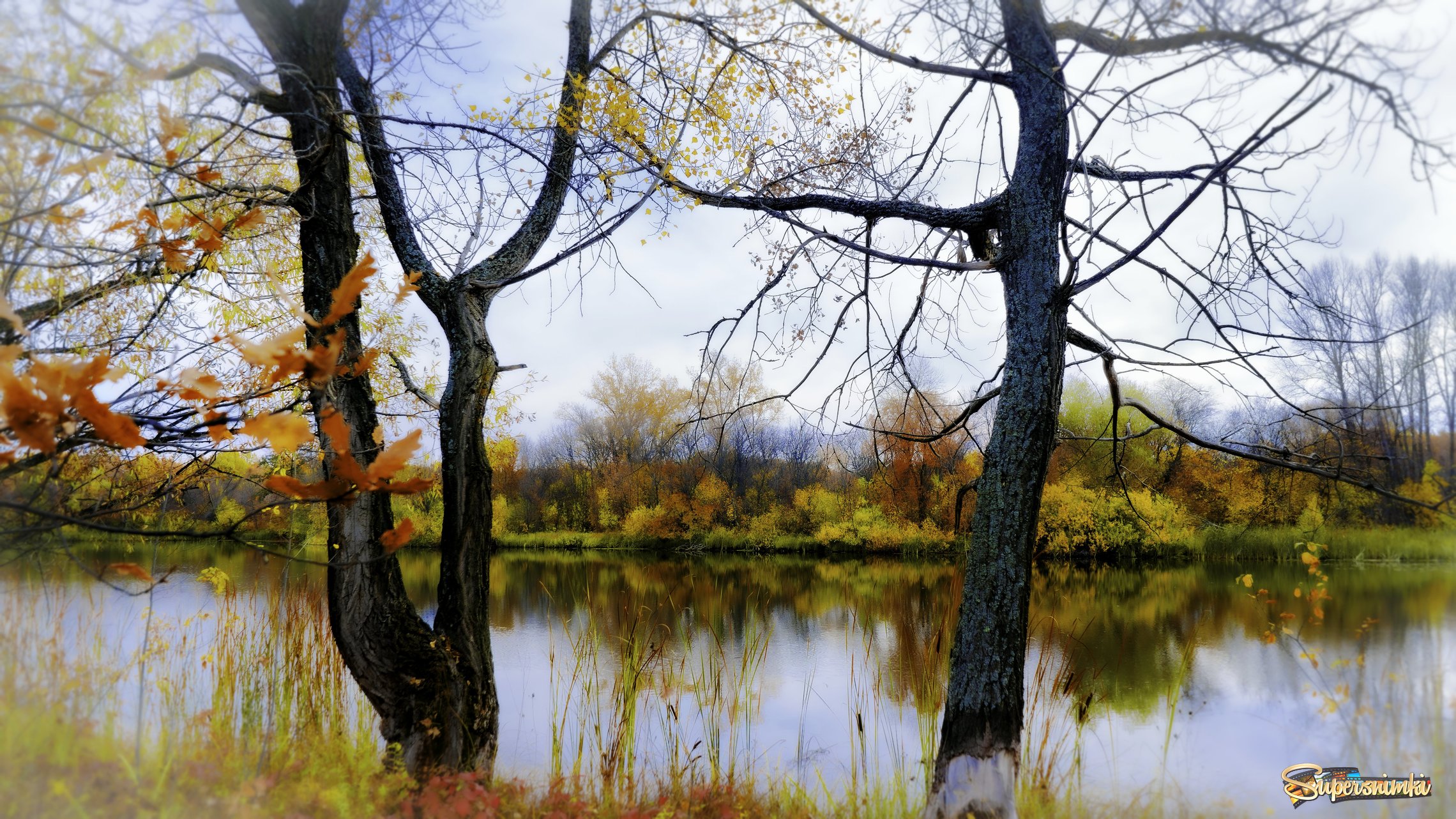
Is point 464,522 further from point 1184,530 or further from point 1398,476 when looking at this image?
point 1184,530

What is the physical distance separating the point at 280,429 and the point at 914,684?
16.5ft

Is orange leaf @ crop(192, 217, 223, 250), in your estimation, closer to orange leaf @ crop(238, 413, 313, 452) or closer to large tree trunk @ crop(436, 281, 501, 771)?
orange leaf @ crop(238, 413, 313, 452)

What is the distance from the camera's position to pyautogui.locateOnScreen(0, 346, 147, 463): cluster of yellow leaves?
890 millimetres

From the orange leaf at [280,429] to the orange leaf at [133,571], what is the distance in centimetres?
47

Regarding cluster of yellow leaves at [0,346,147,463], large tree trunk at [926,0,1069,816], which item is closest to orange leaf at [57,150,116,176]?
cluster of yellow leaves at [0,346,147,463]

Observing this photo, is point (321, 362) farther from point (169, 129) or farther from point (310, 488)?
point (169, 129)

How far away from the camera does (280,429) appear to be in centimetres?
93

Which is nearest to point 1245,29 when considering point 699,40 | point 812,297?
point 812,297

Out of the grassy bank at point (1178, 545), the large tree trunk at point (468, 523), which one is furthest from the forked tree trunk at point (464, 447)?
the grassy bank at point (1178, 545)

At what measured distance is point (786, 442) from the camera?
22453mm

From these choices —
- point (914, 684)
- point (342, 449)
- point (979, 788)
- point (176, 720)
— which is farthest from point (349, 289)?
point (914, 684)

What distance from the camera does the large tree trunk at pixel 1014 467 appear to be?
8.63ft

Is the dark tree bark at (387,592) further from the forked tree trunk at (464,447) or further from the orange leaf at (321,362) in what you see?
the orange leaf at (321,362)

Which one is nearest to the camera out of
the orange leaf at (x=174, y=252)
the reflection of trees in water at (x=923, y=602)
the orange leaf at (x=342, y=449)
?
the orange leaf at (x=342, y=449)
